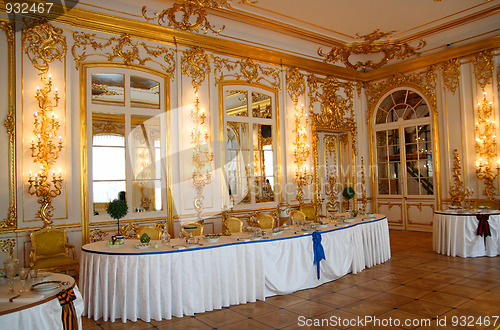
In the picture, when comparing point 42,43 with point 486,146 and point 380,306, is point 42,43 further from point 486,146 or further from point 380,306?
point 486,146

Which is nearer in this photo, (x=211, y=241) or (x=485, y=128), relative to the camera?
(x=211, y=241)

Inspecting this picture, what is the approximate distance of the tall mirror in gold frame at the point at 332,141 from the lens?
29.8 ft

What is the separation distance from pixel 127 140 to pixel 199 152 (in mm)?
1333

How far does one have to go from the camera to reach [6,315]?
91.7 inches

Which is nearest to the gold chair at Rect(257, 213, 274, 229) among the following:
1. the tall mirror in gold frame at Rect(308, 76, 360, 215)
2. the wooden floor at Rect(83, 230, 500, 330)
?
the wooden floor at Rect(83, 230, 500, 330)

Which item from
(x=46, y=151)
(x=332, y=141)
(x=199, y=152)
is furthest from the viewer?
(x=332, y=141)

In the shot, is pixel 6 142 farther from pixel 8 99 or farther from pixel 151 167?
pixel 151 167

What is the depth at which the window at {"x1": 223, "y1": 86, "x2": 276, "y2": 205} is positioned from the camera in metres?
7.55

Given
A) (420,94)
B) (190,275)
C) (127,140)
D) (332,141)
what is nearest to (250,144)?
(127,140)

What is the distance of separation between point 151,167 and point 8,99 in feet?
7.72

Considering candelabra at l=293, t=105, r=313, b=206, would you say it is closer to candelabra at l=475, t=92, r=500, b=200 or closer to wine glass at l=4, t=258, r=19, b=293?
candelabra at l=475, t=92, r=500, b=200

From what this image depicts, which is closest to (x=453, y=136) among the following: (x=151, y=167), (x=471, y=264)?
(x=471, y=264)

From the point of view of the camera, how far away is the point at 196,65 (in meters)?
7.07

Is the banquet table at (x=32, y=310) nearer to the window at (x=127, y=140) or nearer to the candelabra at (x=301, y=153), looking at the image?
the window at (x=127, y=140)
